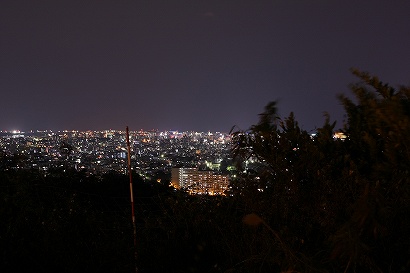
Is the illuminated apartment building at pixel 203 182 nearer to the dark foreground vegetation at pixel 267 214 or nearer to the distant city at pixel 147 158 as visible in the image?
the distant city at pixel 147 158

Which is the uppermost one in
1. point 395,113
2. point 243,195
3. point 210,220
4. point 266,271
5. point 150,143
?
point 150,143

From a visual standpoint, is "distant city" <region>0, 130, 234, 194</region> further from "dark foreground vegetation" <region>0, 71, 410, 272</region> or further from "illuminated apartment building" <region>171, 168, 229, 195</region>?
"dark foreground vegetation" <region>0, 71, 410, 272</region>

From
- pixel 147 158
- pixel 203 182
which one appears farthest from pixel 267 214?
pixel 147 158

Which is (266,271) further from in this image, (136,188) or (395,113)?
(136,188)

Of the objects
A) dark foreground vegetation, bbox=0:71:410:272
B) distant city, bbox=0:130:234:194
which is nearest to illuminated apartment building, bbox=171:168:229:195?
distant city, bbox=0:130:234:194

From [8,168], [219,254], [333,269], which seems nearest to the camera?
[333,269]

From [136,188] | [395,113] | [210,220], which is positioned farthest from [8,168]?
[395,113]

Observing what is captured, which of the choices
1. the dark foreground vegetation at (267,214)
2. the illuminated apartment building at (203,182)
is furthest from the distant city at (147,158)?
the dark foreground vegetation at (267,214)
